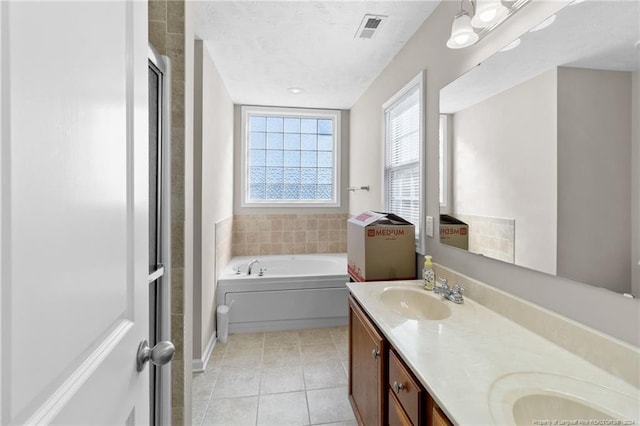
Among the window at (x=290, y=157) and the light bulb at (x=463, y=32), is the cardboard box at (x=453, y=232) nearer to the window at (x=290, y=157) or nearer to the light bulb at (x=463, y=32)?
the light bulb at (x=463, y=32)

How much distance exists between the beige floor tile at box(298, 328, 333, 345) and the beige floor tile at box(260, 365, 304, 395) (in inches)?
17.2

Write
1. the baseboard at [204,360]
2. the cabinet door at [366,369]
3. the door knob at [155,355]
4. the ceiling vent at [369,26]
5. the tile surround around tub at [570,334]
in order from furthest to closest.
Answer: the baseboard at [204,360] < the ceiling vent at [369,26] < the cabinet door at [366,369] < the tile surround around tub at [570,334] < the door knob at [155,355]

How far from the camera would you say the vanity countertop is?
2.45ft

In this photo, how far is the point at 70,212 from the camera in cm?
46

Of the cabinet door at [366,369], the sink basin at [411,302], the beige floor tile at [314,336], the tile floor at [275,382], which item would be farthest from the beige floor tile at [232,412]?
the sink basin at [411,302]

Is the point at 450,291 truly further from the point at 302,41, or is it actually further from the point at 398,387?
the point at 302,41

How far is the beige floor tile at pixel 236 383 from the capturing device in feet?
6.72

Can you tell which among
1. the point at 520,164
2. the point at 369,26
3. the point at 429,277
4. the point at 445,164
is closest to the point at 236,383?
the point at 429,277

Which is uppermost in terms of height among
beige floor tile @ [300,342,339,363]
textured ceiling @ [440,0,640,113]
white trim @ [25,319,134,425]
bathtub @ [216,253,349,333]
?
textured ceiling @ [440,0,640,113]

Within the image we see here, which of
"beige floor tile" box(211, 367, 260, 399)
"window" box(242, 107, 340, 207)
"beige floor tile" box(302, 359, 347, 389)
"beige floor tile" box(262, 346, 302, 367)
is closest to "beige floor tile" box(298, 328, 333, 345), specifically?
"beige floor tile" box(262, 346, 302, 367)

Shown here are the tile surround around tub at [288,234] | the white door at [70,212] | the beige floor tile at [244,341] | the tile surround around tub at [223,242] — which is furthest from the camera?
the tile surround around tub at [288,234]

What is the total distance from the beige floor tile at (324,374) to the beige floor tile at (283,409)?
0.14 m

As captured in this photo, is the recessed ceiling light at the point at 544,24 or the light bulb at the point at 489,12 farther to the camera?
the light bulb at the point at 489,12

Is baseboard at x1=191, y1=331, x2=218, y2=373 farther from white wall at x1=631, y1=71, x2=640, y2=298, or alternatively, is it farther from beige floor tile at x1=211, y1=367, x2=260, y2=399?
white wall at x1=631, y1=71, x2=640, y2=298
